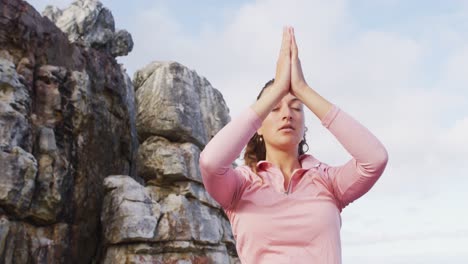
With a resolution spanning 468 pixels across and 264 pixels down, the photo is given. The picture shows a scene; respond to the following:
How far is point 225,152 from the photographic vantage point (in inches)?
94.1

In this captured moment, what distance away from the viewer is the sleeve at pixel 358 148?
239cm

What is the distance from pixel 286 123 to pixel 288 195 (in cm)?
39

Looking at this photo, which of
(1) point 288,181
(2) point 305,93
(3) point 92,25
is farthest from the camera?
(3) point 92,25

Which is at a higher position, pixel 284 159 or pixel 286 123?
pixel 286 123

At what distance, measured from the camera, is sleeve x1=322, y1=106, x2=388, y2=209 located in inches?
94.0

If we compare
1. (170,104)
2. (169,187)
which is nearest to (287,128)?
(169,187)

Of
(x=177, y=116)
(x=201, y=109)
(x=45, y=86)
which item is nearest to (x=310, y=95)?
(x=45, y=86)

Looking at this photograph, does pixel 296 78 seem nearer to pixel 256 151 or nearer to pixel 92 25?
pixel 256 151

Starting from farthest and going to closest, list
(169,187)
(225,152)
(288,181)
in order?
(169,187)
(288,181)
(225,152)

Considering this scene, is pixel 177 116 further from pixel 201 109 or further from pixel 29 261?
pixel 29 261

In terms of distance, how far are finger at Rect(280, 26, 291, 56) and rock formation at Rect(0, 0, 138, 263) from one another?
30.6 feet

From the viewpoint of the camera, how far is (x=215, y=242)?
47.5 feet

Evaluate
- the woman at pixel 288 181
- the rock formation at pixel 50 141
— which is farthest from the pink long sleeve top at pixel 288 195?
the rock formation at pixel 50 141

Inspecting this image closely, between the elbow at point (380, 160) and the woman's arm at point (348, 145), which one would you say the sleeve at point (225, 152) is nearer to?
the woman's arm at point (348, 145)
